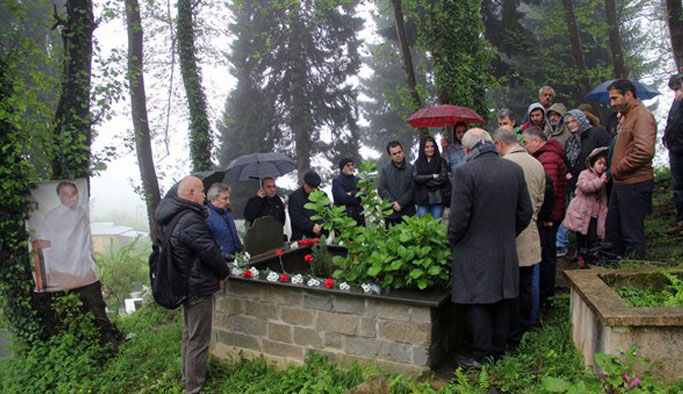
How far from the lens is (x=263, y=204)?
685 centimetres

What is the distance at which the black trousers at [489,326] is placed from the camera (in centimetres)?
382

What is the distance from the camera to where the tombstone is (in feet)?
18.6

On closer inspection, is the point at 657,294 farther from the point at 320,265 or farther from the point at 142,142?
the point at 142,142

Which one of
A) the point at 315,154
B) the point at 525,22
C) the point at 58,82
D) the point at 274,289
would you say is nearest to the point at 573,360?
the point at 274,289

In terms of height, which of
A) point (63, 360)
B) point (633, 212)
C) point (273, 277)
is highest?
point (633, 212)

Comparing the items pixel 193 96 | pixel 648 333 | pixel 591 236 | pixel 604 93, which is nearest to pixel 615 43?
pixel 604 93

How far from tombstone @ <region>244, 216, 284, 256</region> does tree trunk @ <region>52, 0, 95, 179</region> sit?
236 cm

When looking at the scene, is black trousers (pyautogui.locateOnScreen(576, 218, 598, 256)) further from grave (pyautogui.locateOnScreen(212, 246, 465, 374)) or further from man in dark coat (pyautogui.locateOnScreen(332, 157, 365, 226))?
man in dark coat (pyautogui.locateOnScreen(332, 157, 365, 226))

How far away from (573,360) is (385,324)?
146cm

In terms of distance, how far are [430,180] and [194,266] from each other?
3.57 metres

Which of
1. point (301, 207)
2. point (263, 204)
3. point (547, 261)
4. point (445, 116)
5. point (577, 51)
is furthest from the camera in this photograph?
point (577, 51)

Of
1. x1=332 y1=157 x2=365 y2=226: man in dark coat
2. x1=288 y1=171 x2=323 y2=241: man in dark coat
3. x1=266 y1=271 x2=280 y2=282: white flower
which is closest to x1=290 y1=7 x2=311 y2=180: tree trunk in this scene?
x1=332 y1=157 x2=365 y2=226: man in dark coat

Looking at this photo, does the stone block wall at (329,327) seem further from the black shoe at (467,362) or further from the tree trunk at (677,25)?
the tree trunk at (677,25)

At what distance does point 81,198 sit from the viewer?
20.1ft
